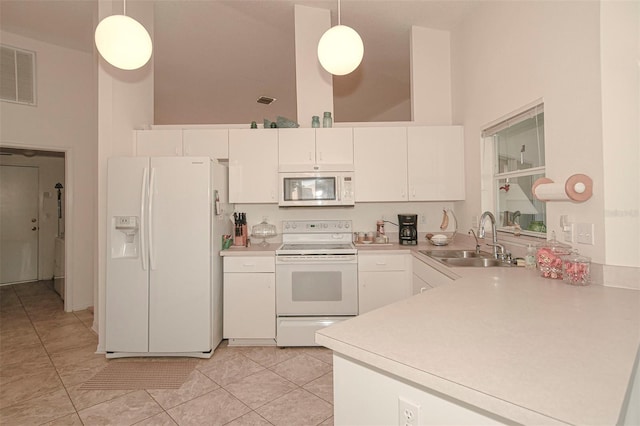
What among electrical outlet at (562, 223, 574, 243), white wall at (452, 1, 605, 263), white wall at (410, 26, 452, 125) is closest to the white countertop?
electrical outlet at (562, 223, 574, 243)

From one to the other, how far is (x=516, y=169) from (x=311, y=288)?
6.53 ft

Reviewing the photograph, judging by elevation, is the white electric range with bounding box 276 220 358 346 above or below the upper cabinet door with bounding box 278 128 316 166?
below

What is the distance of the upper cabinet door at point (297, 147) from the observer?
301cm

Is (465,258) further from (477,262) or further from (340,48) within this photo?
(340,48)

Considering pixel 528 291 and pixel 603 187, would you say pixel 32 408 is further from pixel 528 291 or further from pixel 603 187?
pixel 603 187

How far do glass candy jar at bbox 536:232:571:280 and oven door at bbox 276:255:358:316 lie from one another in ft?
4.78

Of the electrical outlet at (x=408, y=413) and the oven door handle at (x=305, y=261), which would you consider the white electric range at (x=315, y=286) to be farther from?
the electrical outlet at (x=408, y=413)

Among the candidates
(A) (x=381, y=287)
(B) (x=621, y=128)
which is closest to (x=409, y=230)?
(A) (x=381, y=287)

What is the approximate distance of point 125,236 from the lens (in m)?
2.56

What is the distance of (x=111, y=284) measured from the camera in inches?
98.8

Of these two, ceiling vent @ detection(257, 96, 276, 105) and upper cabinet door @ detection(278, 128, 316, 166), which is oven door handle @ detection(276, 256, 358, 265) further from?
ceiling vent @ detection(257, 96, 276, 105)

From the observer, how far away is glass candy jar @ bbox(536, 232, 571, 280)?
1.57m

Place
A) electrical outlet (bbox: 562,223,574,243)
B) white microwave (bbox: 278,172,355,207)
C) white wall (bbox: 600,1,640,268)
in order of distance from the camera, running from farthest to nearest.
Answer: white microwave (bbox: 278,172,355,207)
electrical outlet (bbox: 562,223,574,243)
white wall (bbox: 600,1,640,268)

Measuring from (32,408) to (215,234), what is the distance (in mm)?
1592
